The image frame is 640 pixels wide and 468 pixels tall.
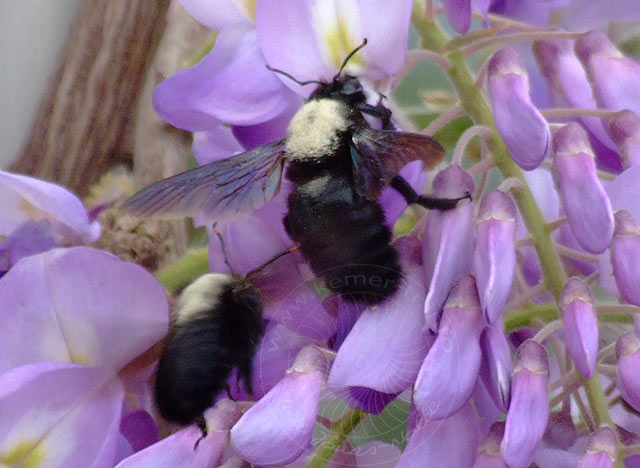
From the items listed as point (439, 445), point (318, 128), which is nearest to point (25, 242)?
point (318, 128)

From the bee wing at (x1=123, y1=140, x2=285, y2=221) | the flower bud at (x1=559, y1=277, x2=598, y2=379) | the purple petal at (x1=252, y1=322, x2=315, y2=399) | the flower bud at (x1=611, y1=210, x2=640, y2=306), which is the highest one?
the bee wing at (x1=123, y1=140, x2=285, y2=221)

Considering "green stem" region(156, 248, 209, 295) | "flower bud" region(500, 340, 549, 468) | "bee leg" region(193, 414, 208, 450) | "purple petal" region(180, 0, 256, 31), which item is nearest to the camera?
"flower bud" region(500, 340, 549, 468)

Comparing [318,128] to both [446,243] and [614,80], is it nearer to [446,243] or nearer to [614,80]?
[446,243]

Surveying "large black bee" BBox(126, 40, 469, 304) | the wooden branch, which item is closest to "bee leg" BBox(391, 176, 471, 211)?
"large black bee" BBox(126, 40, 469, 304)

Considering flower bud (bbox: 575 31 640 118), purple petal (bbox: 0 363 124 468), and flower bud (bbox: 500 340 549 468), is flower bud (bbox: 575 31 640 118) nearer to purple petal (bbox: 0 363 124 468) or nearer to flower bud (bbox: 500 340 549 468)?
flower bud (bbox: 500 340 549 468)

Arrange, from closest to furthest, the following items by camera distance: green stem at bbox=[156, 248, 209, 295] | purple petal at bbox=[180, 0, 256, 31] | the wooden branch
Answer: purple petal at bbox=[180, 0, 256, 31], green stem at bbox=[156, 248, 209, 295], the wooden branch

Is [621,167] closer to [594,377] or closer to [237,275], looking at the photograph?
[594,377]

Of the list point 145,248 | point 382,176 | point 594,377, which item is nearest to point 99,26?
point 145,248
